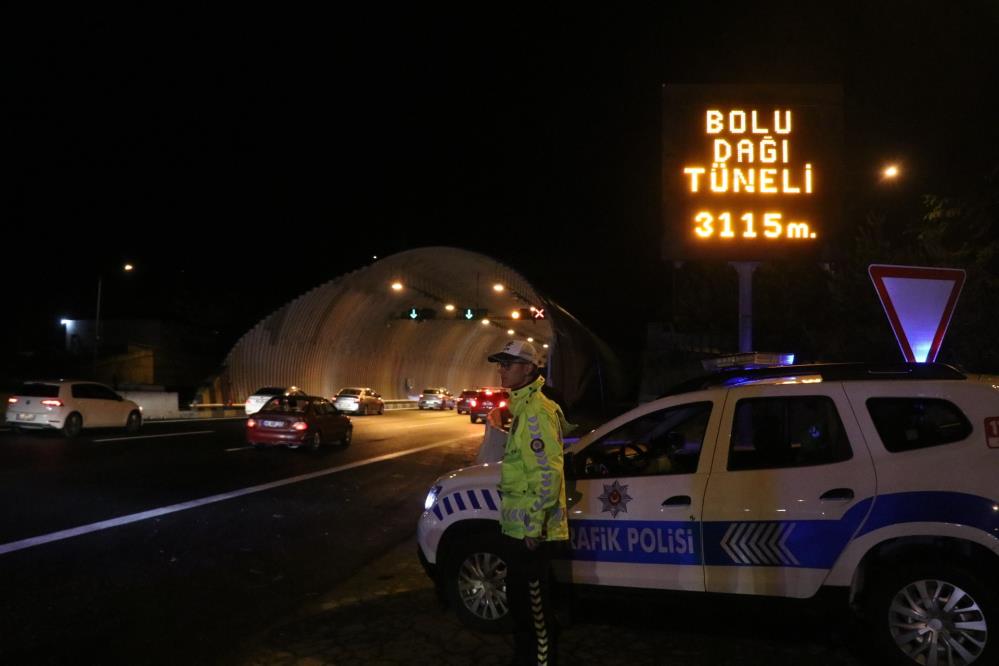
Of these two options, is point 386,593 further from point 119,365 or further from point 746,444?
point 119,365

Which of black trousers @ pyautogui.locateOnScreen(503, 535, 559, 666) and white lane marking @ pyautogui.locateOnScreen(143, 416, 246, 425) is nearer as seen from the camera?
black trousers @ pyautogui.locateOnScreen(503, 535, 559, 666)

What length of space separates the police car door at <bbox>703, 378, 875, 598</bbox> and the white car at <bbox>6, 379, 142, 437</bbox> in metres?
18.8

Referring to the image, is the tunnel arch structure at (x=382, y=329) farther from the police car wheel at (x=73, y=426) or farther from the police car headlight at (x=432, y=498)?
the police car headlight at (x=432, y=498)

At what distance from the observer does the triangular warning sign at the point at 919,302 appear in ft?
21.8

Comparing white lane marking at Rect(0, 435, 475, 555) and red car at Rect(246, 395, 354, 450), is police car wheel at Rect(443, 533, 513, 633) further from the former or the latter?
red car at Rect(246, 395, 354, 450)

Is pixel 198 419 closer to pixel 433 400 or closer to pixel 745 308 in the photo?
pixel 433 400

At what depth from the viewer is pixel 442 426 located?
101 feet

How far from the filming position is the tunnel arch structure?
39406mm

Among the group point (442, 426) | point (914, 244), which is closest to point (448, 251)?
point (442, 426)

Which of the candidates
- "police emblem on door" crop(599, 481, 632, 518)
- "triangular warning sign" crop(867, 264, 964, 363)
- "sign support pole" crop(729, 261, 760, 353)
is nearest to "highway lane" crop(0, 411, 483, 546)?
"police emblem on door" crop(599, 481, 632, 518)

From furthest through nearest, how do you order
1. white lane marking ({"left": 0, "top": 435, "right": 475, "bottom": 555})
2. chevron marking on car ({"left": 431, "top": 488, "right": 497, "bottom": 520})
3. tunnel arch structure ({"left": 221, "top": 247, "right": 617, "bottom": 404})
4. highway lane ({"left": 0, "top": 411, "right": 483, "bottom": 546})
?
tunnel arch structure ({"left": 221, "top": 247, "right": 617, "bottom": 404}) < highway lane ({"left": 0, "top": 411, "right": 483, "bottom": 546}) < white lane marking ({"left": 0, "top": 435, "right": 475, "bottom": 555}) < chevron marking on car ({"left": 431, "top": 488, "right": 497, "bottom": 520})

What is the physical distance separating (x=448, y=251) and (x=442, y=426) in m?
10.9

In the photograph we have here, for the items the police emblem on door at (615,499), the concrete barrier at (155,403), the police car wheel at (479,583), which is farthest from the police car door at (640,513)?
the concrete barrier at (155,403)

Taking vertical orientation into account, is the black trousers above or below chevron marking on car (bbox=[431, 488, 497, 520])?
below
